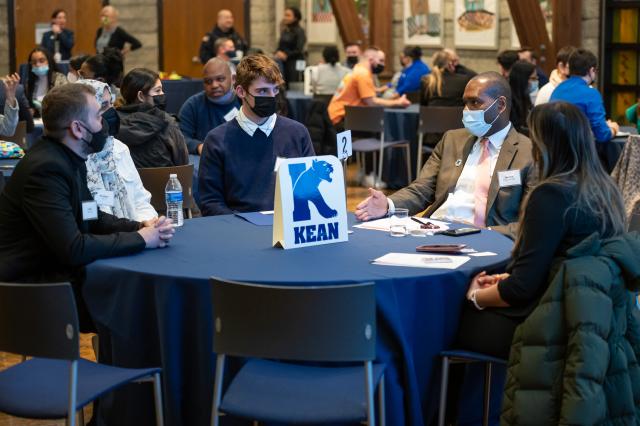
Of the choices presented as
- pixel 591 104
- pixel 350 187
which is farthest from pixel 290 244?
pixel 350 187

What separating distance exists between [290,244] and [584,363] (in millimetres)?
1125

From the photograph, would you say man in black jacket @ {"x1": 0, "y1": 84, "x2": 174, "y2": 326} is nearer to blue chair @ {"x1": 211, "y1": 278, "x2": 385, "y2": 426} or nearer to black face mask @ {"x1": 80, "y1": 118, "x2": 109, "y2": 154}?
black face mask @ {"x1": 80, "y1": 118, "x2": 109, "y2": 154}

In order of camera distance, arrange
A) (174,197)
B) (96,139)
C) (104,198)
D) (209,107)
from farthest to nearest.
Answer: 1. (209,107)
2. (104,198)
3. (174,197)
4. (96,139)

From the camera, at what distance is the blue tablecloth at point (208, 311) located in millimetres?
3293

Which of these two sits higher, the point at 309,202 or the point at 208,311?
the point at 309,202

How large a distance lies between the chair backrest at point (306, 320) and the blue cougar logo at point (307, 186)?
0.76 metres

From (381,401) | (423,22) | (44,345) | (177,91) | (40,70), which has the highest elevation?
(423,22)

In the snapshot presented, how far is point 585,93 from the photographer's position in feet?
24.2

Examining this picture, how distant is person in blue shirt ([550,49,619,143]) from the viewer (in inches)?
290

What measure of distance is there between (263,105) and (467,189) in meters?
0.96

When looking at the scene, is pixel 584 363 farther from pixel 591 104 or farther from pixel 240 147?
pixel 591 104

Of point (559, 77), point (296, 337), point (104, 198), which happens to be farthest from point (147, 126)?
point (559, 77)

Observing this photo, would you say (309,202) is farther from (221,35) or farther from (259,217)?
(221,35)

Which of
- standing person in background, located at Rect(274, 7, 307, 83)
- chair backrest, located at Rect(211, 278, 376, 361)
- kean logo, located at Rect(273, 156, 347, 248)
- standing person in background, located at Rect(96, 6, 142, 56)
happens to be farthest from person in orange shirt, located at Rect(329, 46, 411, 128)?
chair backrest, located at Rect(211, 278, 376, 361)
